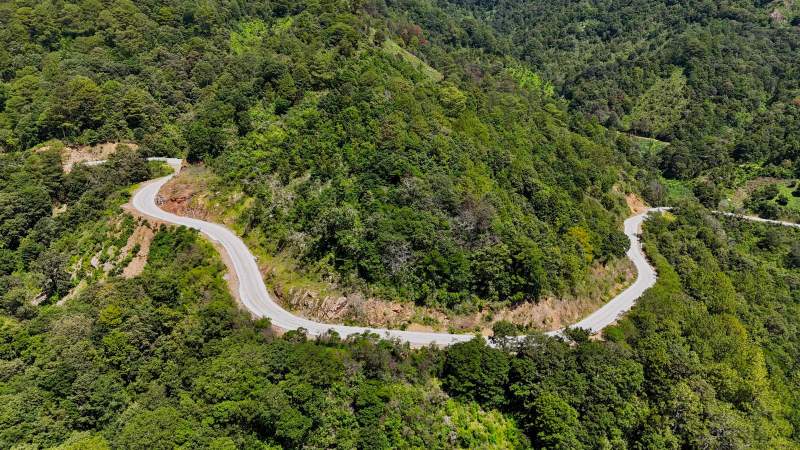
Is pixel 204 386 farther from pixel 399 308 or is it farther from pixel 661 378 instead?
pixel 661 378

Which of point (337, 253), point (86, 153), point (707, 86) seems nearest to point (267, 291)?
point (337, 253)

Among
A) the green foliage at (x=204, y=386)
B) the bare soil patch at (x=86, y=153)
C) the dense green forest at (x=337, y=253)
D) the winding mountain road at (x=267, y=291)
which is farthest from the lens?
the bare soil patch at (x=86, y=153)

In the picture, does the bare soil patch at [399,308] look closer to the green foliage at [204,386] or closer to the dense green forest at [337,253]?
the dense green forest at [337,253]

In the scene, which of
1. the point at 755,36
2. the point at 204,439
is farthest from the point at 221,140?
the point at 755,36

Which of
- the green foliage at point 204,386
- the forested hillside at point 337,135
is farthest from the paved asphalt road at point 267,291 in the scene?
the forested hillside at point 337,135

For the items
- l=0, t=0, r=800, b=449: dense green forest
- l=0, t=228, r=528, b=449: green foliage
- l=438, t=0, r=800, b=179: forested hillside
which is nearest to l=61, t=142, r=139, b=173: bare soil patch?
l=0, t=0, r=800, b=449: dense green forest

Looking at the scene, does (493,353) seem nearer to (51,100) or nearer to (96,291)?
(96,291)

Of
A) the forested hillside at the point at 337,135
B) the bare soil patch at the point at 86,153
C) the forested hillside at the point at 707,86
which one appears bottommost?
the bare soil patch at the point at 86,153
